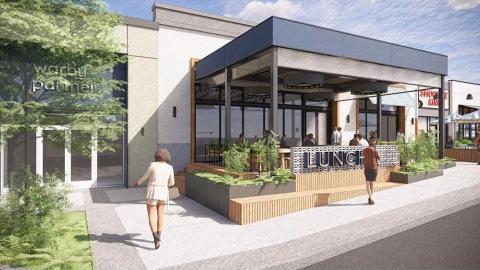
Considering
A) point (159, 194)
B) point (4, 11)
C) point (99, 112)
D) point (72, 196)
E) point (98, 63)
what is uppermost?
point (4, 11)

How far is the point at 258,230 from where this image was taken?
643 cm

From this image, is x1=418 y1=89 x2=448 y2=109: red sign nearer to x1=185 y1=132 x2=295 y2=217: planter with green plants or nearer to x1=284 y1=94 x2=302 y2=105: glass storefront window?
x1=284 y1=94 x2=302 y2=105: glass storefront window

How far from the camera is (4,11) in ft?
17.9

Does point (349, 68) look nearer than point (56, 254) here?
No

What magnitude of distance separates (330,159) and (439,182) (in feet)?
13.9

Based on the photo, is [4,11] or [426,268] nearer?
[426,268]

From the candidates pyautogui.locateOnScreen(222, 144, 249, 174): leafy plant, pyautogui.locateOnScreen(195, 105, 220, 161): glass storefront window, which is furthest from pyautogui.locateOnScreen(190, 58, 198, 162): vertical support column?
pyautogui.locateOnScreen(222, 144, 249, 174): leafy plant

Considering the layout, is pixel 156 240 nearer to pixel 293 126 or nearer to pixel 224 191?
pixel 224 191

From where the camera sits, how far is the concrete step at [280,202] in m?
6.98

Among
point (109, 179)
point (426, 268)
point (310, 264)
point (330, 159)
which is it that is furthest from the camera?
point (109, 179)

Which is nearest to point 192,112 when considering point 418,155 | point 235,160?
point 235,160

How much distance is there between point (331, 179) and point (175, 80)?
27.3 feet

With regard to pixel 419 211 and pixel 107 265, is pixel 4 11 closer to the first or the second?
pixel 107 265

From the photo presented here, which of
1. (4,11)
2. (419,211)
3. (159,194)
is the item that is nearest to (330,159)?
(419,211)
